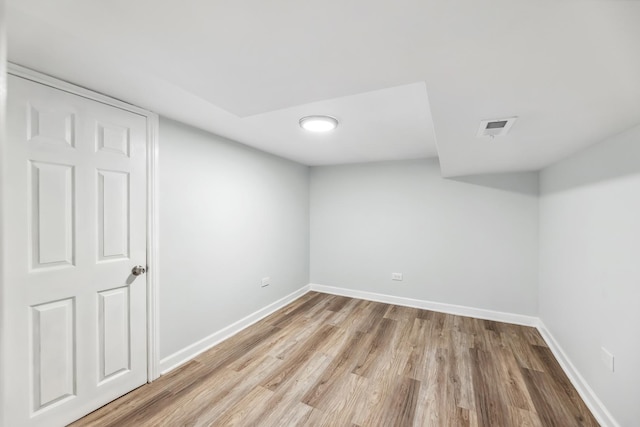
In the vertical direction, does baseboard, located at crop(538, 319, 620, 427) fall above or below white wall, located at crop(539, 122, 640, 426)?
below

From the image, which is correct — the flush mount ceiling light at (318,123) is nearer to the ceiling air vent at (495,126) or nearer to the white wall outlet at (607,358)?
the ceiling air vent at (495,126)

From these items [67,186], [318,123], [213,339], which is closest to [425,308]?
[213,339]

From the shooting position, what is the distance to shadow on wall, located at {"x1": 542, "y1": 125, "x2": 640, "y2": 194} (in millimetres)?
1455

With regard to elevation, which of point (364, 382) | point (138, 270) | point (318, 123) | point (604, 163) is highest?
point (318, 123)

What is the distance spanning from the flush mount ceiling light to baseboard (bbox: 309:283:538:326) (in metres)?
2.73

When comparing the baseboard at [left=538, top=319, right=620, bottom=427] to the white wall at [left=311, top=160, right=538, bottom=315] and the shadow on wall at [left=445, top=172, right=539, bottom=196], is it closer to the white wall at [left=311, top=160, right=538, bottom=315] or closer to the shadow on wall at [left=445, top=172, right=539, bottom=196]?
the white wall at [left=311, top=160, right=538, bottom=315]

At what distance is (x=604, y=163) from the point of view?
172 centimetres

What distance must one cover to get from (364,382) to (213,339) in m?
1.54

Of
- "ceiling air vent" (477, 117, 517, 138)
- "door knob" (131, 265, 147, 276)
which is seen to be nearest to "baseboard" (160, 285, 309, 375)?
"door knob" (131, 265, 147, 276)

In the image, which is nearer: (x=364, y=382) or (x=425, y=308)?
(x=364, y=382)

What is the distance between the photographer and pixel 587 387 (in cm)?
183

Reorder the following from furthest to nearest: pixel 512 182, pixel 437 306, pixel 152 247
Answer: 1. pixel 437 306
2. pixel 512 182
3. pixel 152 247

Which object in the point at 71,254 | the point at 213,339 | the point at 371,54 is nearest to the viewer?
the point at 371,54

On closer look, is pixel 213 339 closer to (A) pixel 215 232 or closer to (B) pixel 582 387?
(A) pixel 215 232
